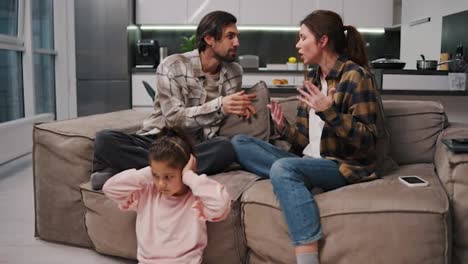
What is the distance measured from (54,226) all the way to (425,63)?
133 inches

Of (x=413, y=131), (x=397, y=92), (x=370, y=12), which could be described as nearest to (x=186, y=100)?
(x=413, y=131)

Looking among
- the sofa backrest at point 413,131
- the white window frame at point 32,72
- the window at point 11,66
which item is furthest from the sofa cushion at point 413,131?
the window at point 11,66

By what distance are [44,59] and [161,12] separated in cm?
155

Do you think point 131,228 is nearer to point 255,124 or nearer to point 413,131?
point 255,124

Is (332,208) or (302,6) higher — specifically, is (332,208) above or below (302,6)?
below

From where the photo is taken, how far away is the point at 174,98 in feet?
7.88

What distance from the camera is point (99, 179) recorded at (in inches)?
83.8

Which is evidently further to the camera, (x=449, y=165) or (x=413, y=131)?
(x=413, y=131)

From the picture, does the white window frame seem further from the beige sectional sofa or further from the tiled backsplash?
→ the beige sectional sofa

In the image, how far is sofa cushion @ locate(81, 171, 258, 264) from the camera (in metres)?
1.94

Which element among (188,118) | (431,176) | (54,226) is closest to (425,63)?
(431,176)

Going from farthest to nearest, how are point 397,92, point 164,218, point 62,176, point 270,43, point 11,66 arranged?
point 270,43 → point 11,66 → point 397,92 → point 62,176 → point 164,218

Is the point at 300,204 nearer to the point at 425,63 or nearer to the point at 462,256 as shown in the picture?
the point at 462,256

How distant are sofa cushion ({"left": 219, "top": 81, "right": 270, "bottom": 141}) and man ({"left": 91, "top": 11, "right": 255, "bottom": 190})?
0.05 metres
